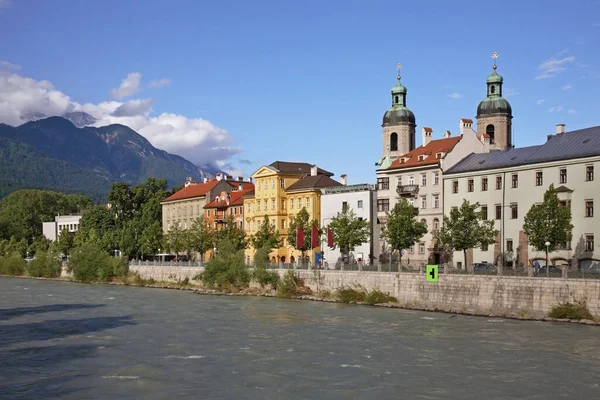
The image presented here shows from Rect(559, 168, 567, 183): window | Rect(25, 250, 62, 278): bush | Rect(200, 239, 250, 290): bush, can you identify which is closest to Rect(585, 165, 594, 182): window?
Rect(559, 168, 567, 183): window

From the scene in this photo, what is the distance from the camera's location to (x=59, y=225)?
164m

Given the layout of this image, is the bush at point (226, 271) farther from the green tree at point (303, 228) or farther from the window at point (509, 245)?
the window at point (509, 245)

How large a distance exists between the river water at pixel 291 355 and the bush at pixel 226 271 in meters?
17.4

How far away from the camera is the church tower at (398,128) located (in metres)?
92.2

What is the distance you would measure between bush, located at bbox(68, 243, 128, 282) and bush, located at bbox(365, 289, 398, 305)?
41.9 meters

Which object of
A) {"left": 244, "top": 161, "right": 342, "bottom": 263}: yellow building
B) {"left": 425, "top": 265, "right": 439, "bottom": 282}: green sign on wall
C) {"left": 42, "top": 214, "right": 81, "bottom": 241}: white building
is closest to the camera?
{"left": 425, "top": 265, "right": 439, "bottom": 282}: green sign on wall

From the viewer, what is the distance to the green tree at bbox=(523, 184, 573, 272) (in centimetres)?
5463

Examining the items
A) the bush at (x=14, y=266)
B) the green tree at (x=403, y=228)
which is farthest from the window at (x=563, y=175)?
the bush at (x=14, y=266)

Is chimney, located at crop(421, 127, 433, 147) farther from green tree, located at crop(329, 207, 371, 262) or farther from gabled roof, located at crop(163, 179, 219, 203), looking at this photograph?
gabled roof, located at crop(163, 179, 219, 203)

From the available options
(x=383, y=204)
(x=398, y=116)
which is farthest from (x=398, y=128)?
(x=383, y=204)

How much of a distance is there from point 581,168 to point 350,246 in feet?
80.1

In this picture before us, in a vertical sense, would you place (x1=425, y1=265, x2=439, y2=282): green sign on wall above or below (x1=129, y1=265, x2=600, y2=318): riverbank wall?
above

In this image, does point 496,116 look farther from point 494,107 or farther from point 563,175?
point 563,175

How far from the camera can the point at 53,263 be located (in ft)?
346
